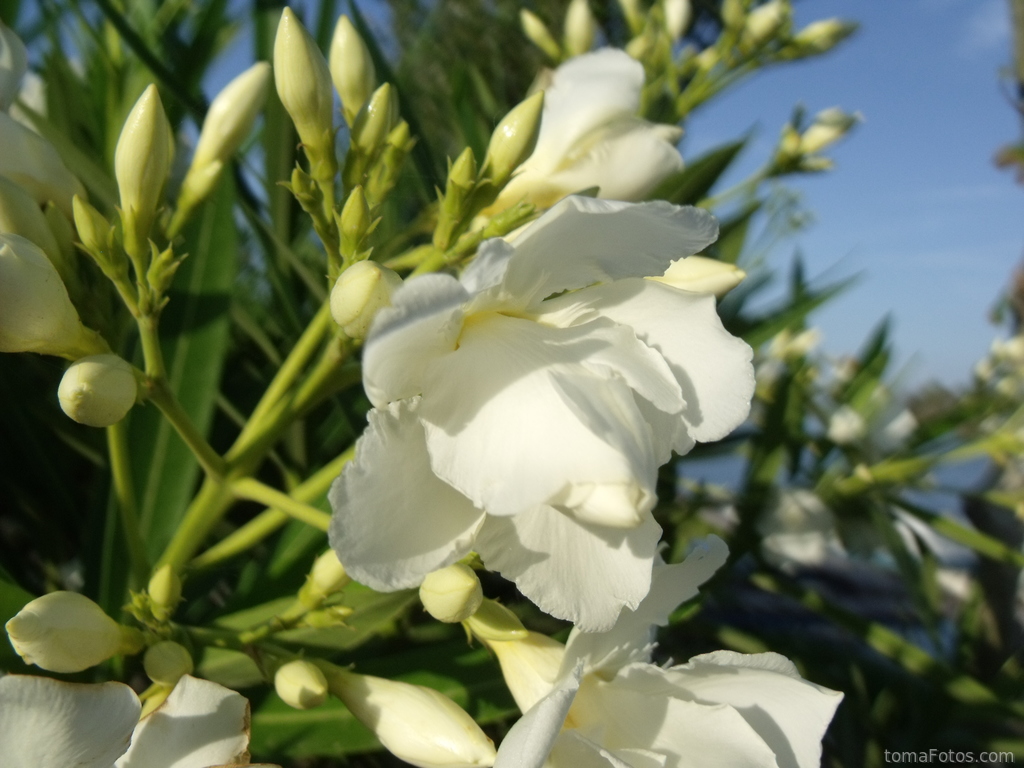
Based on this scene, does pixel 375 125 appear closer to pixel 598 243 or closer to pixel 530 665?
pixel 598 243

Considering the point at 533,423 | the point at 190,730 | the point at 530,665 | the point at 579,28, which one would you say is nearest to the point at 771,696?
the point at 530,665

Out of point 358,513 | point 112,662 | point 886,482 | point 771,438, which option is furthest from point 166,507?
point 886,482

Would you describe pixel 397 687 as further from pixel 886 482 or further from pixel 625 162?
pixel 886 482

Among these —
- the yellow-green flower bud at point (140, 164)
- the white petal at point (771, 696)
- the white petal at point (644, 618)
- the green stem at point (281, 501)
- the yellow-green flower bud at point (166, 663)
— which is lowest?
the white petal at point (771, 696)

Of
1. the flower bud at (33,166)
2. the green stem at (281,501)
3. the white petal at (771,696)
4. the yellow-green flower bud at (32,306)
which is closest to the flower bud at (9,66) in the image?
the flower bud at (33,166)

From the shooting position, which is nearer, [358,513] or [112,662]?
[358,513]

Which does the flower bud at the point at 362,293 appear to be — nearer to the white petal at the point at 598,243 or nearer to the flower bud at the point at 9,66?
the white petal at the point at 598,243
